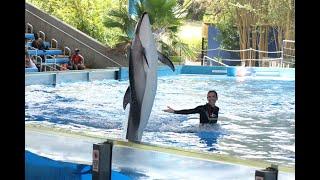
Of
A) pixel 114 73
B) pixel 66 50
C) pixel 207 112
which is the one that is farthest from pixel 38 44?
pixel 207 112

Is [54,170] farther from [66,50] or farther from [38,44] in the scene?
[66,50]

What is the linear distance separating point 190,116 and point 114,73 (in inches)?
230

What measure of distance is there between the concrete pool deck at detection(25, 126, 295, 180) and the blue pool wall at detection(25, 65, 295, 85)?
8304 mm

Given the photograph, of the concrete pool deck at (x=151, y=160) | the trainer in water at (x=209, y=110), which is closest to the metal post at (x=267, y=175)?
the concrete pool deck at (x=151, y=160)

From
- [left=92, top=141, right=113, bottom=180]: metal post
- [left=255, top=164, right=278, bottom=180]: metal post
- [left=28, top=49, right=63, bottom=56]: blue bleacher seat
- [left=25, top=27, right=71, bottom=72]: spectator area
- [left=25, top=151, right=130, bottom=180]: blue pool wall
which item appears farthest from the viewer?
[left=28, top=49, right=63, bottom=56]: blue bleacher seat

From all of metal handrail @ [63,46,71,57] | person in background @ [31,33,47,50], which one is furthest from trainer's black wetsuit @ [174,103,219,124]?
metal handrail @ [63,46,71,57]

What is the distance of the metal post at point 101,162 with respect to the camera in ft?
6.75

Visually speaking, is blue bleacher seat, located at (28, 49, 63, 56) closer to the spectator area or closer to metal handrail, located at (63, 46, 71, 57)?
the spectator area

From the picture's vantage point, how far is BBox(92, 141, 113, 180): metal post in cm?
206

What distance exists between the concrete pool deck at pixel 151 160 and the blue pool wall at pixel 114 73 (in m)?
8.30

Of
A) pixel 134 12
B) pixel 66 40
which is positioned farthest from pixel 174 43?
pixel 66 40

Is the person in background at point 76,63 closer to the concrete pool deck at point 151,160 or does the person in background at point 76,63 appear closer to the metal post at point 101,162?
the concrete pool deck at point 151,160

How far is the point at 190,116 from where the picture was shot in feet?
24.0
